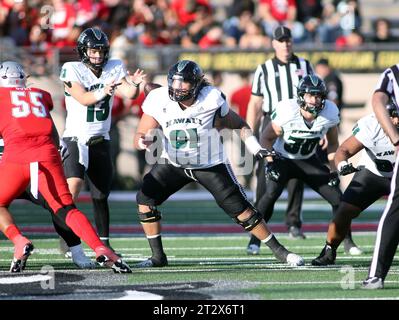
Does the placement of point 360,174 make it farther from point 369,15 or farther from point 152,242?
point 369,15

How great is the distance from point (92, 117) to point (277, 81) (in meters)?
2.02

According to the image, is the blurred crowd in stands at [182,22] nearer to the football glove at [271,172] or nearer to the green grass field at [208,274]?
the green grass field at [208,274]

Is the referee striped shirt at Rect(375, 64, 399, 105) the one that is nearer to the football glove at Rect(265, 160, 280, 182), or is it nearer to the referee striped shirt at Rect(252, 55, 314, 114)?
the football glove at Rect(265, 160, 280, 182)

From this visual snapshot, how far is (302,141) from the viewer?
25.5 ft

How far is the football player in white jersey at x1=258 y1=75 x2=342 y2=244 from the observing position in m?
7.66

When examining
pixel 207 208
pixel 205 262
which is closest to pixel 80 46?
pixel 205 262

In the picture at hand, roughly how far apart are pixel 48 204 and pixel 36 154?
360mm

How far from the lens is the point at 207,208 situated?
1190 cm

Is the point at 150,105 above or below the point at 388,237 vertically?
above

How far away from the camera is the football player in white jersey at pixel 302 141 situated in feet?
25.1

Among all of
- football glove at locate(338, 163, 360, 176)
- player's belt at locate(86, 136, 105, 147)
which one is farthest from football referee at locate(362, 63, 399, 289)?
player's belt at locate(86, 136, 105, 147)

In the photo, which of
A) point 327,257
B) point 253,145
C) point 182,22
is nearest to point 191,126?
point 253,145

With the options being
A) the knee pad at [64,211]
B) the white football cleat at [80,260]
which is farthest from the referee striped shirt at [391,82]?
the white football cleat at [80,260]

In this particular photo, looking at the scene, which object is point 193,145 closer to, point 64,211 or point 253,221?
point 253,221
